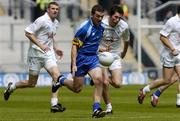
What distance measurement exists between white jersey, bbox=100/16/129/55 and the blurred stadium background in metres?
15.7

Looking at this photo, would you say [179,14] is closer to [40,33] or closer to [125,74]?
[40,33]

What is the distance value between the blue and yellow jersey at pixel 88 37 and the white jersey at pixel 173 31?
3707 millimetres

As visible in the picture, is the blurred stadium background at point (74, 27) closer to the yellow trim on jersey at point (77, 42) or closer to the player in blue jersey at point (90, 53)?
the player in blue jersey at point (90, 53)

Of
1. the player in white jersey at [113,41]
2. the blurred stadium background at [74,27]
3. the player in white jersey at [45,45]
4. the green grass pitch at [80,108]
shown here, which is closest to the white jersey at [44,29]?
the player in white jersey at [45,45]

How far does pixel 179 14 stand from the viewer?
68.9 ft

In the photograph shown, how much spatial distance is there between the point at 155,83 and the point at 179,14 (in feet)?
6.02

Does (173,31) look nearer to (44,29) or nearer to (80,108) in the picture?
(80,108)

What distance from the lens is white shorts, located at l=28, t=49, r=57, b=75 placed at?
781 inches

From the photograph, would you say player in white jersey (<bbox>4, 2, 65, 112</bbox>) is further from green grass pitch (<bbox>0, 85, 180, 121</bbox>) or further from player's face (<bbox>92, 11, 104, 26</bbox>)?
player's face (<bbox>92, 11, 104, 26</bbox>)

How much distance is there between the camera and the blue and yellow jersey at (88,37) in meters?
17.3

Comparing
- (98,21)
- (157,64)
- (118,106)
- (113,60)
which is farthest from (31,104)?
(157,64)

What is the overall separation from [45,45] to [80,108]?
6.26 feet

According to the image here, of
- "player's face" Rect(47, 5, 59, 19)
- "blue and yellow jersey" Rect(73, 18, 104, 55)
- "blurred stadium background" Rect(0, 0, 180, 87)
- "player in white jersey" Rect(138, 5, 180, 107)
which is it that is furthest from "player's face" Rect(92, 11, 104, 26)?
"blurred stadium background" Rect(0, 0, 180, 87)

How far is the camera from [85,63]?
17578 mm
